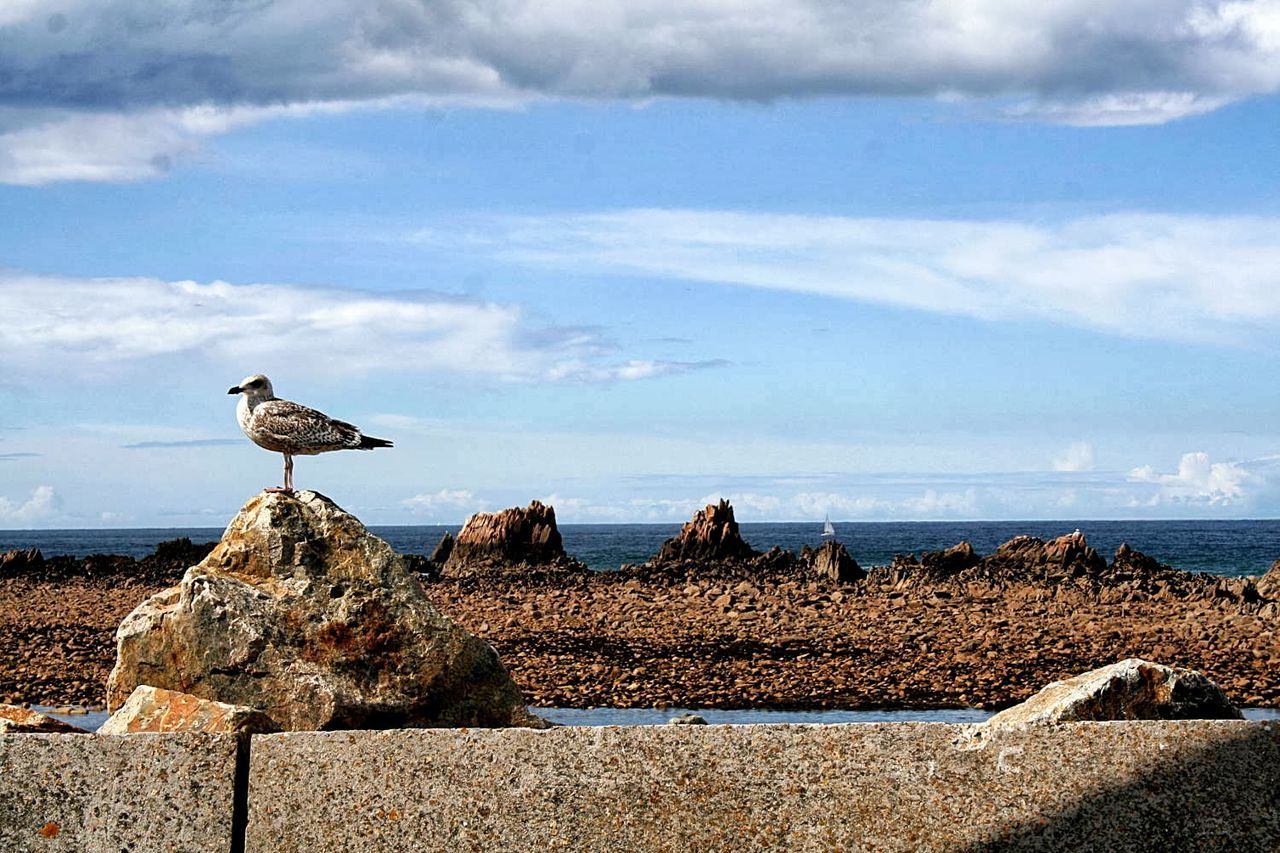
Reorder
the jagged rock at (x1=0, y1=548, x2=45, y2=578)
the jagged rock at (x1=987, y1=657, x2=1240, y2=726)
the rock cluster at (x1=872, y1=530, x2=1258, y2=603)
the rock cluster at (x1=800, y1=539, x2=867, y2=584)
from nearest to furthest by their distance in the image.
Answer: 1. the jagged rock at (x1=987, y1=657, x2=1240, y2=726)
2. the rock cluster at (x1=872, y1=530, x2=1258, y2=603)
3. the rock cluster at (x1=800, y1=539, x2=867, y2=584)
4. the jagged rock at (x1=0, y1=548, x2=45, y2=578)

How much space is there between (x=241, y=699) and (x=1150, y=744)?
4.90m

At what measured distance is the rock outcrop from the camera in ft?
127

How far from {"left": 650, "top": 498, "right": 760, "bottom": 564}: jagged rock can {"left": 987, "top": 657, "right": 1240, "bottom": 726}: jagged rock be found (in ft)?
95.8

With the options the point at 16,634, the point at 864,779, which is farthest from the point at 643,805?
the point at 16,634

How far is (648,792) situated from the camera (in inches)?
214

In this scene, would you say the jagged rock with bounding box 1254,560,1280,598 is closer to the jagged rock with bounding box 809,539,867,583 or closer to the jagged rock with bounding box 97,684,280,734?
the jagged rock with bounding box 809,539,867,583

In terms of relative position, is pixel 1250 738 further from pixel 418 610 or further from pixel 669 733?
pixel 418 610

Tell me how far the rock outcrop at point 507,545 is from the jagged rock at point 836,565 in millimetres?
7675

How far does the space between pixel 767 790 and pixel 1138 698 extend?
9.27 ft

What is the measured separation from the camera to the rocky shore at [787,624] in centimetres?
1783

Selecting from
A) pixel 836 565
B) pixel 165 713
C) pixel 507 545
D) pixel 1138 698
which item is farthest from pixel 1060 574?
pixel 165 713

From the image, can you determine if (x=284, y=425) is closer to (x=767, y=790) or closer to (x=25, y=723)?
(x=25, y=723)

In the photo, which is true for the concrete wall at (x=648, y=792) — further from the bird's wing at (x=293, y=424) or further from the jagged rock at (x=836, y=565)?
the jagged rock at (x=836, y=565)

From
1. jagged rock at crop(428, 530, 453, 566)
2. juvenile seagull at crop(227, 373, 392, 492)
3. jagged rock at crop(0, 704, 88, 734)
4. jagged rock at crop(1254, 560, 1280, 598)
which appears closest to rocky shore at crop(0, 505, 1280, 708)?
jagged rock at crop(1254, 560, 1280, 598)
